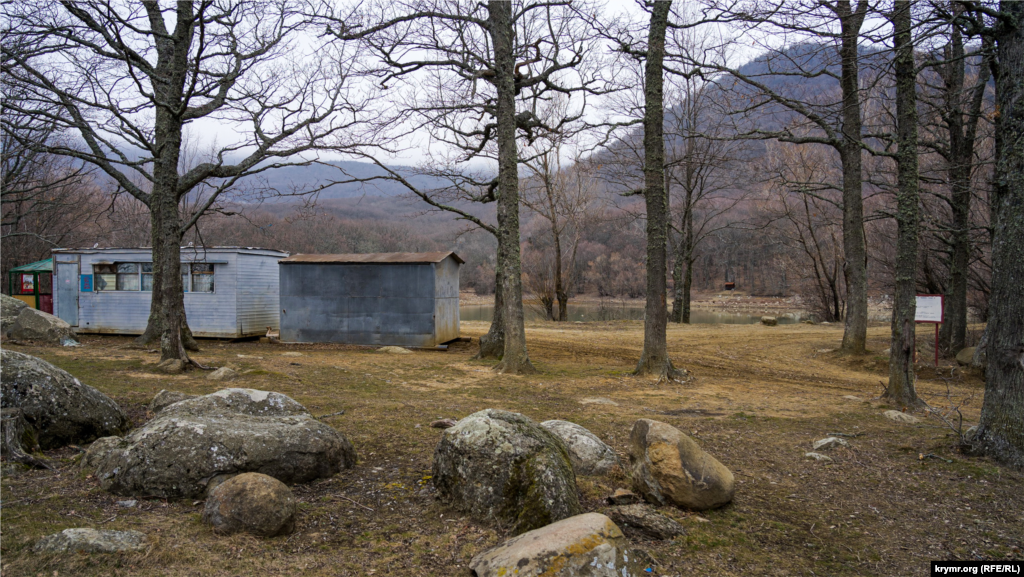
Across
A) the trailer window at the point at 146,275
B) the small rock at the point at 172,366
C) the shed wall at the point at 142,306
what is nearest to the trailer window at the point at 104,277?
the shed wall at the point at 142,306

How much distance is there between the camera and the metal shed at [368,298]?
620 inches

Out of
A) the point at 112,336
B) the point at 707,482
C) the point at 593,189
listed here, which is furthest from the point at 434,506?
the point at 593,189

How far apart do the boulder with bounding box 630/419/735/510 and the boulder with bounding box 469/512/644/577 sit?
1.07 meters

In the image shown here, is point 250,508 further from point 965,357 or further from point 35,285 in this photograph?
point 35,285

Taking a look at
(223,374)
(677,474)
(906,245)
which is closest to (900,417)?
(906,245)

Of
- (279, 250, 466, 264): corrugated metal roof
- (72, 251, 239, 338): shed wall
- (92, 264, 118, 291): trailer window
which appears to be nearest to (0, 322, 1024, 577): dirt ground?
(279, 250, 466, 264): corrugated metal roof

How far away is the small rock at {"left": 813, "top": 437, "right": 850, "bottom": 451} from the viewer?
560cm

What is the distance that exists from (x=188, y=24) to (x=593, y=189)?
69.6 feet

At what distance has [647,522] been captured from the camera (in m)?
3.71

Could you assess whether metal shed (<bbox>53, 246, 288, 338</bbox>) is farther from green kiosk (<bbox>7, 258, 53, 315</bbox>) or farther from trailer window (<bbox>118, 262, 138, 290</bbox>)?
green kiosk (<bbox>7, 258, 53, 315</bbox>)

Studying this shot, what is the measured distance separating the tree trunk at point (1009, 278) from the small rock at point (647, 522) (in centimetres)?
332

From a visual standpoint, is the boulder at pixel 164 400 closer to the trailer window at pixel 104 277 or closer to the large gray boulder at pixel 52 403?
the large gray boulder at pixel 52 403

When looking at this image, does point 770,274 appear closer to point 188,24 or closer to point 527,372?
point 527,372

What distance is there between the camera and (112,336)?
17.7m
